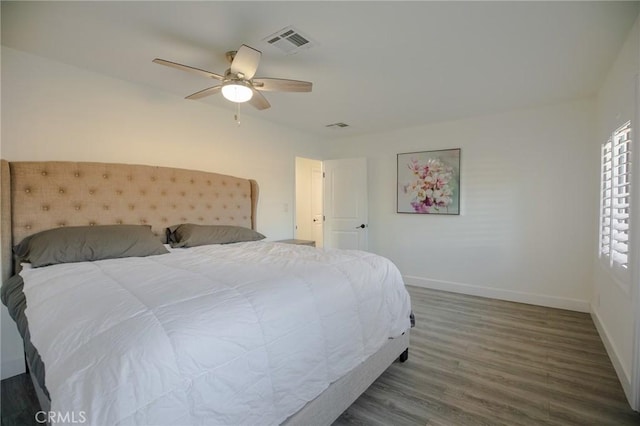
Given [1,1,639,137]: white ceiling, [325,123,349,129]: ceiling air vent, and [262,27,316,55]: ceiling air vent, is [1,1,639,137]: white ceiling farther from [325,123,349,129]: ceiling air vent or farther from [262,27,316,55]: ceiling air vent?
[325,123,349,129]: ceiling air vent

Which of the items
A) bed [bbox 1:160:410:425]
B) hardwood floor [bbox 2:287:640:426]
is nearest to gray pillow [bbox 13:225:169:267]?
bed [bbox 1:160:410:425]

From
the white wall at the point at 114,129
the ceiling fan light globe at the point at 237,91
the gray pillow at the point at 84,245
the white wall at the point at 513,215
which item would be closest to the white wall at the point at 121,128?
the white wall at the point at 114,129

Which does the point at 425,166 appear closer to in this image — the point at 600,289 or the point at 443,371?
the point at 600,289

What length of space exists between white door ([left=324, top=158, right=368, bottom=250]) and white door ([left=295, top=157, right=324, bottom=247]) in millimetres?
1200

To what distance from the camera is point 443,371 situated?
90.1 inches

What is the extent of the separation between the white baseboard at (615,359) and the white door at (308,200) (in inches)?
180

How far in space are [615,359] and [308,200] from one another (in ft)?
17.1

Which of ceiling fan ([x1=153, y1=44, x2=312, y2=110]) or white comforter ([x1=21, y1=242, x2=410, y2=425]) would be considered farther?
ceiling fan ([x1=153, y1=44, x2=312, y2=110])

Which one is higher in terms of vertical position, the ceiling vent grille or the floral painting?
the ceiling vent grille

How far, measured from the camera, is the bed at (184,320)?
0.95m

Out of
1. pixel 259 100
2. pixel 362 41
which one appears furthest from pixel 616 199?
pixel 259 100

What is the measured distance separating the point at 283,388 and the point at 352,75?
2524 mm

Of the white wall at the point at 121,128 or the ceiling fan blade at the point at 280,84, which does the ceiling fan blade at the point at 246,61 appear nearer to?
the ceiling fan blade at the point at 280,84

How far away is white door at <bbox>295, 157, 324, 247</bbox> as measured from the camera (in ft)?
21.2
